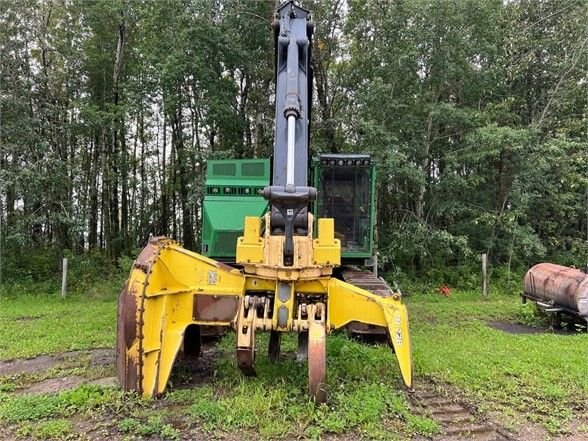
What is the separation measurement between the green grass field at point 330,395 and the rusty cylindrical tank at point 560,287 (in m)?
1.03

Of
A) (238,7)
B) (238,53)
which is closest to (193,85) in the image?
(238,53)

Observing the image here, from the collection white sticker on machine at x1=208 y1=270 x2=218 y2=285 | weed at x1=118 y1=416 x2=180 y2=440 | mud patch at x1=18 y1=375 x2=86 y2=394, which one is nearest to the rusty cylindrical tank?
white sticker on machine at x1=208 y1=270 x2=218 y2=285

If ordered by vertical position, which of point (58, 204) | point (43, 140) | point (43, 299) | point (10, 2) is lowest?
point (43, 299)

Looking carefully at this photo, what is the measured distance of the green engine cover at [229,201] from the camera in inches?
303

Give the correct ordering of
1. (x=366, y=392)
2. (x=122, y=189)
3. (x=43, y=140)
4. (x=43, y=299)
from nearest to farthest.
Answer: (x=366, y=392) < (x=43, y=299) < (x=43, y=140) < (x=122, y=189)

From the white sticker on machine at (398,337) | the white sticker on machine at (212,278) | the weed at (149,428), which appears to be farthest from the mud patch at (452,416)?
the white sticker on machine at (212,278)

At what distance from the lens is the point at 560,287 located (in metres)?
8.69

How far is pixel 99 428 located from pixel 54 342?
346cm

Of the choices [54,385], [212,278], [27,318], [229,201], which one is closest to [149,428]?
[212,278]

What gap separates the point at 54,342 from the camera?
681 cm

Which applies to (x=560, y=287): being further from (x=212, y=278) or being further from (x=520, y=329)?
(x=212, y=278)

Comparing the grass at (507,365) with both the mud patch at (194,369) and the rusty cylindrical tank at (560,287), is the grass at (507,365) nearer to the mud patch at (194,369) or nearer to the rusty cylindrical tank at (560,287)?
the rusty cylindrical tank at (560,287)

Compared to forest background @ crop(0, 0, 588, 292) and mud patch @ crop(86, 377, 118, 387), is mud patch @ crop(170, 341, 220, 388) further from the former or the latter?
forest background @ crop(0, 0, 588, 292)

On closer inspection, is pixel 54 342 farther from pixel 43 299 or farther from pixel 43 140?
pixel 43 140
